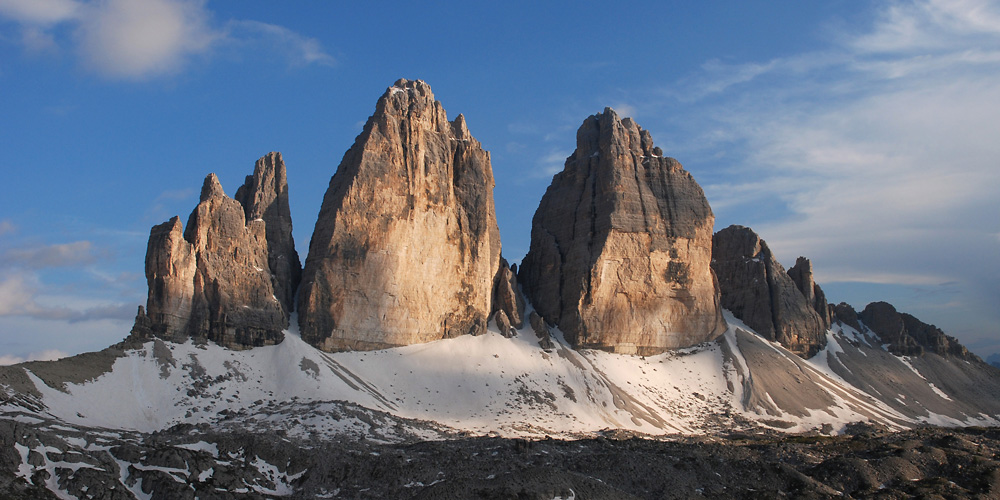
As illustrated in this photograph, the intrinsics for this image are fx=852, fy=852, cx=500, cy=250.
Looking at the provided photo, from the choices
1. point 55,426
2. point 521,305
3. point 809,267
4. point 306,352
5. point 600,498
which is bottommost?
point 600,498

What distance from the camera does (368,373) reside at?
74000 mm

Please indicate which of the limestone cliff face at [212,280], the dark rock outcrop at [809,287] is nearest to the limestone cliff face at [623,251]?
the dark rock outcrop at [809,287]

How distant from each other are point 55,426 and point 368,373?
3230 cm

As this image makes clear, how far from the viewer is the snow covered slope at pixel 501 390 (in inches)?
2341

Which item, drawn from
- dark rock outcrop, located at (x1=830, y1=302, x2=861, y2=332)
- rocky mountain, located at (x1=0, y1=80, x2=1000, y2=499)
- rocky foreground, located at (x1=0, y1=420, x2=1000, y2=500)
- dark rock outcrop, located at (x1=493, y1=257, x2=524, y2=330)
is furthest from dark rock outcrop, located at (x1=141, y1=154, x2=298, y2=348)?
dark rock outcrop, located at (x1=830, y1=302, x2=861, y2=332)

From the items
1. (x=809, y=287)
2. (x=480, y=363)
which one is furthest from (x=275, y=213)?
(x=809, y=287)

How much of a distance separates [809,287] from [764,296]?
33.7 feet

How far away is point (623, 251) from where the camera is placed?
9456 centimetres

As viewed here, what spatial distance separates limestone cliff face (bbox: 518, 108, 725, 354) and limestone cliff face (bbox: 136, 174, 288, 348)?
107 ft

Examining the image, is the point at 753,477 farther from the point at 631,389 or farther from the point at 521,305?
the point at 521,305

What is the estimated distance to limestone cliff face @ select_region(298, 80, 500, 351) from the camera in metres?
77.8

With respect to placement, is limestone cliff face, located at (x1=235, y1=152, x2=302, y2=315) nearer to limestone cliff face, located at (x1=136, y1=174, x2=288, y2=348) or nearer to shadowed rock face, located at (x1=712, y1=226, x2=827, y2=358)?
limestone cliff face, located at (x1=136, y1=174, x2=288, y2=348)

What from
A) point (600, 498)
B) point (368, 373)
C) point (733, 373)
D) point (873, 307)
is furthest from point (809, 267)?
point (600, 498)

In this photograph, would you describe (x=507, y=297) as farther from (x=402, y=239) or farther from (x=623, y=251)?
(x=402, y=239)
